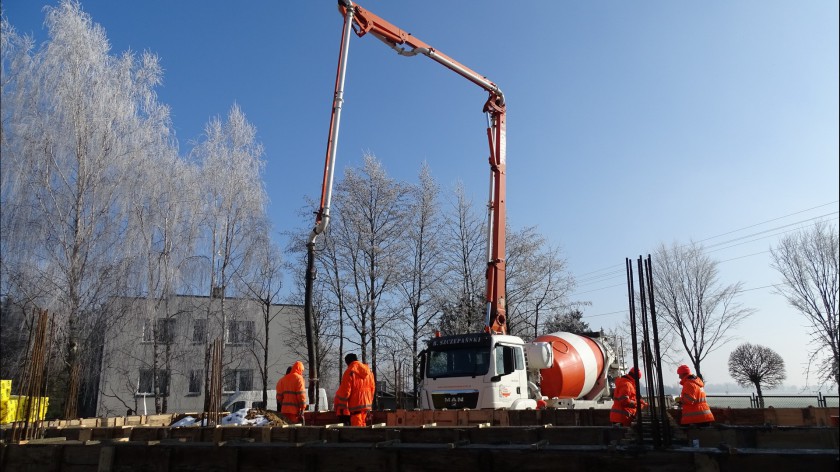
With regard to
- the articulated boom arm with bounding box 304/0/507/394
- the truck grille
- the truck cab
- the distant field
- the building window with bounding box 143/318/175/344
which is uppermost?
the articulated boom arm with bounding box 304/0/507/394

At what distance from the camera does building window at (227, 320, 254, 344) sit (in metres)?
25.1

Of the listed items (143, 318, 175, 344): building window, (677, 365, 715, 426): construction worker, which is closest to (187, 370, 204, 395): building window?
(143, 318, 175, 344): building window

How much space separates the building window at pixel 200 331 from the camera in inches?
893

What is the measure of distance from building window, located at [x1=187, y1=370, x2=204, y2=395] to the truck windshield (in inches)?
523

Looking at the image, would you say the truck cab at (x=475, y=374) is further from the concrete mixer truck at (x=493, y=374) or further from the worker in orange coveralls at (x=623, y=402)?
the worker in orange coveralls at (x=623, y=402)

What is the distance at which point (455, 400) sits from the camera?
1261 cm

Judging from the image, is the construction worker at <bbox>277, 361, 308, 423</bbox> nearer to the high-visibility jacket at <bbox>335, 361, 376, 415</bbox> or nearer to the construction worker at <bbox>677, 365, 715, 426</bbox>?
the high-visibility jacket at <bbox>335, 361, 376, 415</bbox>

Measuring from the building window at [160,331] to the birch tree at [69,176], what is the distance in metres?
1.74

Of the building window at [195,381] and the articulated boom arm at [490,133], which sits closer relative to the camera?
the articulated boom arm at [490,133]

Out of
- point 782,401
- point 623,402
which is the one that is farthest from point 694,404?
point 782,401

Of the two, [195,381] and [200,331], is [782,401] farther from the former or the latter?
[195,381]

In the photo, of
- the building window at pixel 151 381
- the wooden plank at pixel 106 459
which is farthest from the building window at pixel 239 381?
the wooden plank at pixel 106 459

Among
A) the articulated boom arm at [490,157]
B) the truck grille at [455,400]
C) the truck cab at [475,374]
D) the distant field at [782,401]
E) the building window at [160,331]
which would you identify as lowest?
the distant field at [782,401]

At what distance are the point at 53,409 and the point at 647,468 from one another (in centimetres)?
2677
